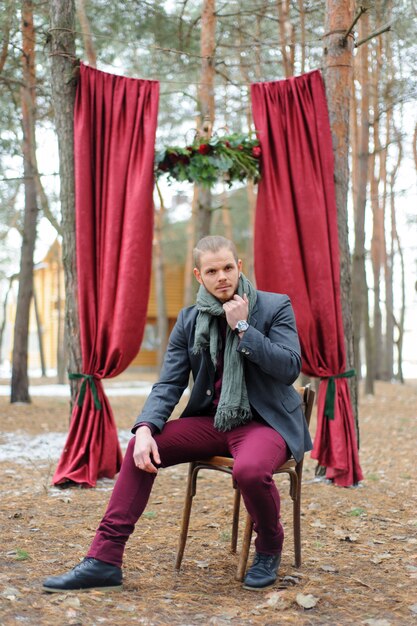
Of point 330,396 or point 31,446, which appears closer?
point 330,396

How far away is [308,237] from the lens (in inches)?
194

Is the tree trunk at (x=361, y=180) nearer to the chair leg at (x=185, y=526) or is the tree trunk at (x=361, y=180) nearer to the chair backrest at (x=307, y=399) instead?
the chair backrest at (x=307, y=399)

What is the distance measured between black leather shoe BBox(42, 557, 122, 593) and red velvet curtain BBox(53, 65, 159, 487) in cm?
218

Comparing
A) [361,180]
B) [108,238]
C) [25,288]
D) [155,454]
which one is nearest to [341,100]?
[108,238]

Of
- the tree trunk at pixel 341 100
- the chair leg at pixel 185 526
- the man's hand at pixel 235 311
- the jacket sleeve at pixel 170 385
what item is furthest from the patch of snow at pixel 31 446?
the man's hand at pixel 235 311

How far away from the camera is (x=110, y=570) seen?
8.79 ft

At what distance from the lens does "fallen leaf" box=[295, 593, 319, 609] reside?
8.58ft

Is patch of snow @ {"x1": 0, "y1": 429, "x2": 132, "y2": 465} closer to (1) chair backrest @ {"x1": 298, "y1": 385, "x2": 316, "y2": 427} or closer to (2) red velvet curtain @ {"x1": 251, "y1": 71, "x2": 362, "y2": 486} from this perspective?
(2) red velvet curtain @ {"x1": 251, "y1": 71, "x2": 362, "y2": 486}

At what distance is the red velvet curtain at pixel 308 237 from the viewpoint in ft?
15.9

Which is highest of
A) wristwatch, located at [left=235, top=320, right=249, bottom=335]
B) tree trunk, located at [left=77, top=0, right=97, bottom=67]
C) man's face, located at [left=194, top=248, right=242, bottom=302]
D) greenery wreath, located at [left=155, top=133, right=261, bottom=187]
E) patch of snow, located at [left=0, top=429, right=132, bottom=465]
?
tree trunk, located at [left=77, top=0, right=97, bottom=67]

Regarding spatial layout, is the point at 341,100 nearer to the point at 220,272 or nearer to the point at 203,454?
the point at 220,272

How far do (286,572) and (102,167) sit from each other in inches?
126

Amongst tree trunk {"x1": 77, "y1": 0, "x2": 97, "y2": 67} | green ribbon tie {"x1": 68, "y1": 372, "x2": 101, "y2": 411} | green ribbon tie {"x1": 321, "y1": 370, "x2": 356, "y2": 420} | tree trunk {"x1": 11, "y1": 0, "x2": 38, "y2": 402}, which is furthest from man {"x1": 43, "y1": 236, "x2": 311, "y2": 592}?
tree trunk {"x1": 11, "y1": 0, "x2": 38, "y2": 402}

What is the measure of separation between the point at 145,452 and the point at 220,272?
0.81 m
